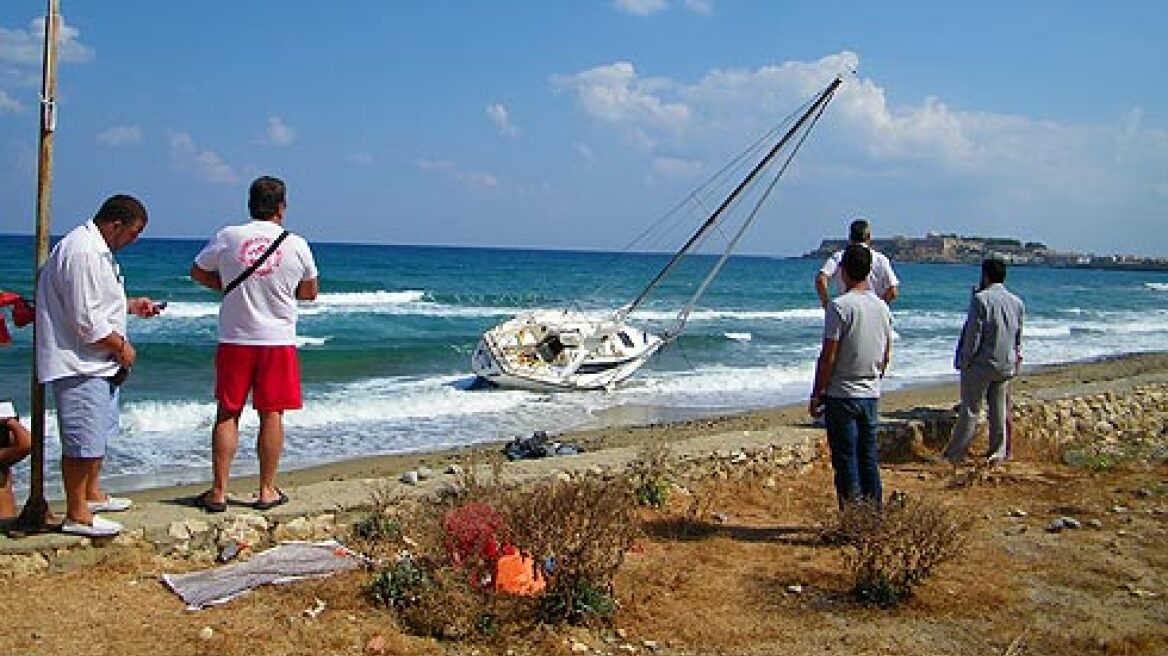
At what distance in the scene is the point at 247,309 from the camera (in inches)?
189

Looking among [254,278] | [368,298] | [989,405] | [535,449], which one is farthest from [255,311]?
[368,298]

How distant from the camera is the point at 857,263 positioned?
529 centimetres

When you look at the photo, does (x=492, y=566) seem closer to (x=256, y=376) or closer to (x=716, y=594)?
(x=716, y=594)

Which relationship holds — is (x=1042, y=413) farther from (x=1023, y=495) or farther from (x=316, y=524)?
(x=316, y=524)

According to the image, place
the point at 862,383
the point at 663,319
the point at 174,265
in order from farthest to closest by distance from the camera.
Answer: the point at 174,265
the point at 663,319
the point at 862,383

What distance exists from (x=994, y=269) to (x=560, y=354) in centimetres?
1158

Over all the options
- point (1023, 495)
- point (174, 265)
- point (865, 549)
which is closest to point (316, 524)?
point (865, 549)

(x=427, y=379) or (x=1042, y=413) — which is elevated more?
(x=1042, y=413)

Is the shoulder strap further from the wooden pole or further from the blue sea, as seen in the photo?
the blue sea

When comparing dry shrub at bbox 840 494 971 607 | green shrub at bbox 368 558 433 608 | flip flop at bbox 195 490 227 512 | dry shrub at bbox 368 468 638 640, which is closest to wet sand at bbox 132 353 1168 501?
flip flop at bbox 195 490 227 512

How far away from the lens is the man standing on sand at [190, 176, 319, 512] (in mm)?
4805

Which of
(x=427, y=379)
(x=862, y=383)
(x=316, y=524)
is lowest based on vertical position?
(x=427, y=379)

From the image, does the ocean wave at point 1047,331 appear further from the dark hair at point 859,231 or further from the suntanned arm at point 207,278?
the suntanned arm at point 207,278

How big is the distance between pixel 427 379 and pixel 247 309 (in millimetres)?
14328
